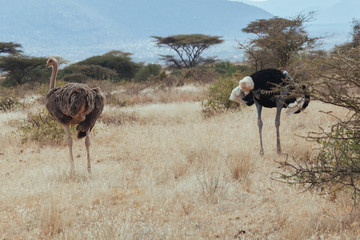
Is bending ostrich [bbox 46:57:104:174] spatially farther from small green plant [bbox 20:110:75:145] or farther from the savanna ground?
small green plant [bbox 20:110:75:145]

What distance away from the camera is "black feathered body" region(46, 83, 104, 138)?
4.83 meters

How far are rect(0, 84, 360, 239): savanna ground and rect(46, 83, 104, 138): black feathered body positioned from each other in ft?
2.18

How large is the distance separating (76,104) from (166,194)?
4.85ft

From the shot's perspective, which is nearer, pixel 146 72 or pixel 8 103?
pixel 8 103

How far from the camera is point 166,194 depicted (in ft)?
14.4

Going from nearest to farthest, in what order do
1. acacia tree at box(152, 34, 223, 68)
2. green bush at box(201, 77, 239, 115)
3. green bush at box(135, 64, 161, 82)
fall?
1. green bush at box(201, 77, 239, 115)
2. green bush at box(135, 64, 161, 82)
3. acacia tree at box(152, 34, 223, 68)

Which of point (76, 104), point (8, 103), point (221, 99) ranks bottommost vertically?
point (8, 103)

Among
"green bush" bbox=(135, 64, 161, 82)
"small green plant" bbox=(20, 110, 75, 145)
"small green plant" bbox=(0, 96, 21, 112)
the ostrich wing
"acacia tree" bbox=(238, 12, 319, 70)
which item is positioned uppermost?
"acacia tree" bbox=(238, 12, 319, 70)

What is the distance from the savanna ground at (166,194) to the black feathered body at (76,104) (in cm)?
67

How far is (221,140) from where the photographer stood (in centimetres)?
721

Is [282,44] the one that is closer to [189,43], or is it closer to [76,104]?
[76,104]

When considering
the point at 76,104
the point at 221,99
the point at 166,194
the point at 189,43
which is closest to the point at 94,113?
the point at 76,104

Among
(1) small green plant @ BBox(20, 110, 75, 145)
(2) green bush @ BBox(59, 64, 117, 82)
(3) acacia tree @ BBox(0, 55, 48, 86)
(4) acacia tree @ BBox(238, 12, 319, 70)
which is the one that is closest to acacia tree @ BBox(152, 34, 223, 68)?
(2) green bush @ BBox(59, 64, 117, 82)

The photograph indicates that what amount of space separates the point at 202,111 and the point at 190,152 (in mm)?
4621
